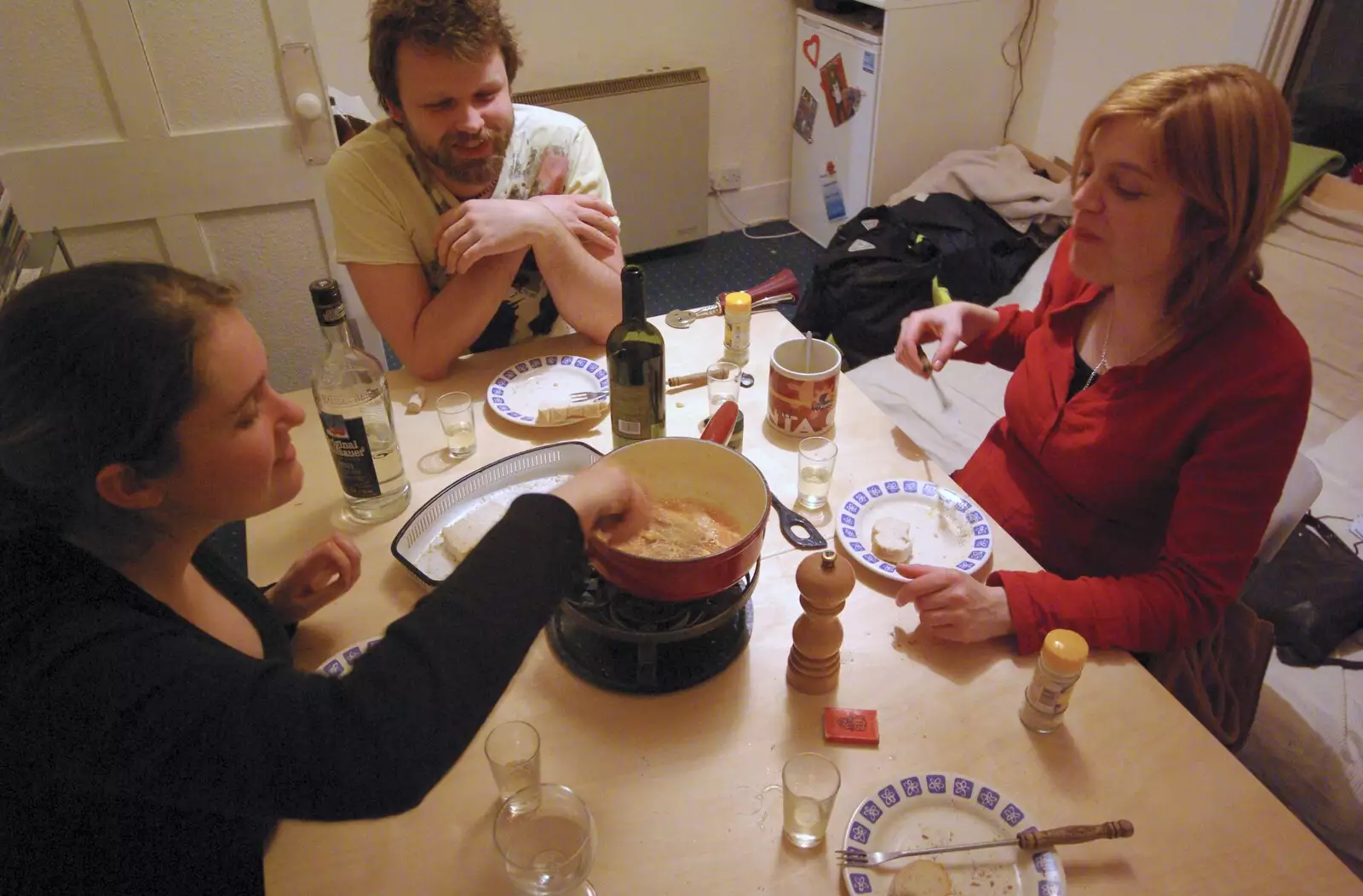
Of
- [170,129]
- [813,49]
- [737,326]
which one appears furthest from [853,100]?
[170,129]

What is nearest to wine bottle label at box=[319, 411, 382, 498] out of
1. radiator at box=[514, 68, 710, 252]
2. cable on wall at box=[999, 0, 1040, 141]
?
radiator at box=[514, 68, 710, 252]

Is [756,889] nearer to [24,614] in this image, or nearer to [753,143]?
[24,614]

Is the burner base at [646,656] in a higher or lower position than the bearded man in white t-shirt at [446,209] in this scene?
lower

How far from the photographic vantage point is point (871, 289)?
2.73m

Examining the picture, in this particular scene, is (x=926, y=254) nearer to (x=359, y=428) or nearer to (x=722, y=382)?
(x=722, y=382)

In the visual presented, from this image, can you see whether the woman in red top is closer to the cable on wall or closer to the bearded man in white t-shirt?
the bearded man in white t-shirt

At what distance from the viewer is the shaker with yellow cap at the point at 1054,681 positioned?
86 centimetres

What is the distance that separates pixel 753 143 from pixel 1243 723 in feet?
10.5

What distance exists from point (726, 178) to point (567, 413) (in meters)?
2.78

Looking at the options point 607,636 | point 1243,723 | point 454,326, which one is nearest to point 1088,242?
point 1243,723

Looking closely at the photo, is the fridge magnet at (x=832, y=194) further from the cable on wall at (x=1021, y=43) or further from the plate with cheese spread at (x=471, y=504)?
the plate with cheese spread at (x=471, y=504)

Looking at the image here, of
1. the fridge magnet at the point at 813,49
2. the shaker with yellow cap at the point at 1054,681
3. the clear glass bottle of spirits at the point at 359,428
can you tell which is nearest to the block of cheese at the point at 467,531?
the clear glass bottle of spirits at the point at 359,428

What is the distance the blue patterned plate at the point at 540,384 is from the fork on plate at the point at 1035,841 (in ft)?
2.67

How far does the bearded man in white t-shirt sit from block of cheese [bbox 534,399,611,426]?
0.85 feet
